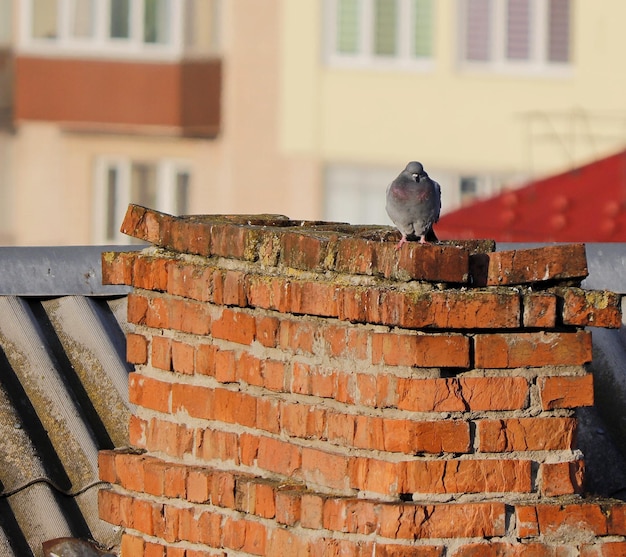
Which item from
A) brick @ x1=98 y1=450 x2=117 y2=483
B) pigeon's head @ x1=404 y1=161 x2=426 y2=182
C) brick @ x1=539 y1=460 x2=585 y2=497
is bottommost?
brick @ x1=98 y1=450 x2=117 y2=483

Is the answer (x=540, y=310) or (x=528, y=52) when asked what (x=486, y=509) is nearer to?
(x=540, y=310)

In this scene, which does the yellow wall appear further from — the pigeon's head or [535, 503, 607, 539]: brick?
[535, 503, 607, 539]: brick

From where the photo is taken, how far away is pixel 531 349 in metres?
3.56

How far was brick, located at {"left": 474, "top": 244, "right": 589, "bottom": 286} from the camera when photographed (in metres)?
3.58

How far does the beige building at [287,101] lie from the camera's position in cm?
2548

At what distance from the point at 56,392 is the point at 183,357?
926 mm

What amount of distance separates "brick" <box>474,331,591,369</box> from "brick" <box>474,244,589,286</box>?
12cm

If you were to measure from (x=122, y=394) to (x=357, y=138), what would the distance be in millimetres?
20906

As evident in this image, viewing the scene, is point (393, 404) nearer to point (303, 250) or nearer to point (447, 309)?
point (447, 309)

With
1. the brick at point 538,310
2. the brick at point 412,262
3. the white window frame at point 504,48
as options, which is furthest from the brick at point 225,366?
the white window frame at point 504,48

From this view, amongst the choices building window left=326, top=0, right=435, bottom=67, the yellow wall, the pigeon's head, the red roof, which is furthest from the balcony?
the pigeon's head

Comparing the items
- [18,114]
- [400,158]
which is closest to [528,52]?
[400,158]

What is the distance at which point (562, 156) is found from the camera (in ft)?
82.3

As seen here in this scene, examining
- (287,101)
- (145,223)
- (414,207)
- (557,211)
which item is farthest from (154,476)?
(287,101)
